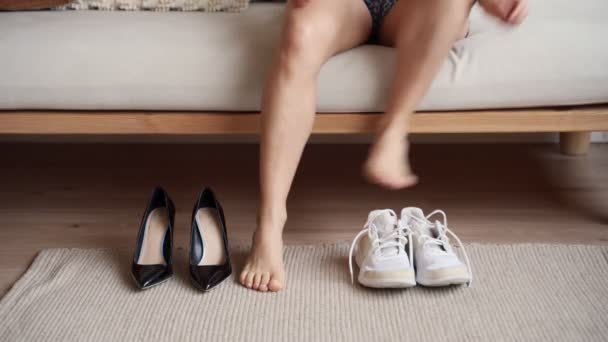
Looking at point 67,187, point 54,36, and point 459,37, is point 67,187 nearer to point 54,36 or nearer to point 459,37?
point 54,36

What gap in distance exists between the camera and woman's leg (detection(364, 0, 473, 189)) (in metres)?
1.34

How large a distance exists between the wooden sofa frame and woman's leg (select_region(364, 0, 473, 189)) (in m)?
0.09

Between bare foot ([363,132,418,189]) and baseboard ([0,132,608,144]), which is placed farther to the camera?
baseboard ([0,132,608,144])

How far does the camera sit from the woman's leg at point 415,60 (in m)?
1.34

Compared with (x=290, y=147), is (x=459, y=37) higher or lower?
higher

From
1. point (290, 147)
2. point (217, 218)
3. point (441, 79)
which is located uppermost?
point (441, 79)

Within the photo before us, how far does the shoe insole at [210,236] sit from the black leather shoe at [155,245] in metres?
0.06

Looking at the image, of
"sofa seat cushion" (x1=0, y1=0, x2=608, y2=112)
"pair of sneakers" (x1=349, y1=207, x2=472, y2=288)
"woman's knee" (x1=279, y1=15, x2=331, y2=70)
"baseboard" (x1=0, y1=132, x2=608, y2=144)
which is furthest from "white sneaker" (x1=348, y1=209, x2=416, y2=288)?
"baseboard" (x1=0, y1=132, x2=608, y2=144)

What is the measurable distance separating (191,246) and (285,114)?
1.07ft

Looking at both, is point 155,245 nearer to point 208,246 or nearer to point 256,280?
point 208,246

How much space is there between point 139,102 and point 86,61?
135 mm

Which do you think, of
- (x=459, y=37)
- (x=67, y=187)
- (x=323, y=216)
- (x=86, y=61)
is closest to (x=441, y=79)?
(x=459, y=37)

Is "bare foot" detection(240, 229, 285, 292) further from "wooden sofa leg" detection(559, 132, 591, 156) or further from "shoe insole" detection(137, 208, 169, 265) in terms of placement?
"wooden sofa leg" detection(559, 132, 591, 156)

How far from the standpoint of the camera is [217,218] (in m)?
1.49
